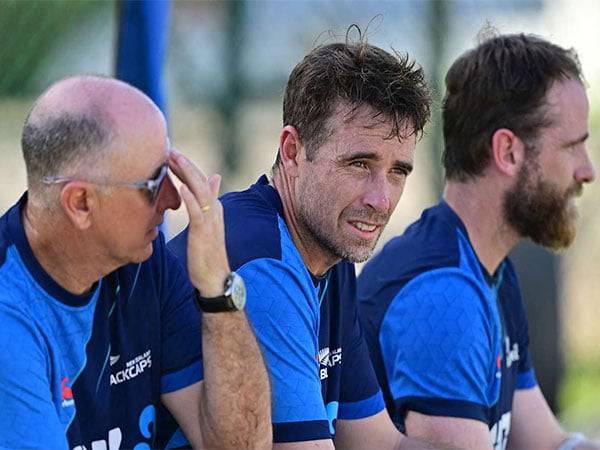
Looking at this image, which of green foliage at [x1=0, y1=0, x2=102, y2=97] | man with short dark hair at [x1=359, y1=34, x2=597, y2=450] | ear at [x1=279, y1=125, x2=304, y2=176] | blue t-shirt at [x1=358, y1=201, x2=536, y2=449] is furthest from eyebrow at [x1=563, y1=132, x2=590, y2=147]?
green foliage at [x1=0, y1=0, x2=102, y2=97]

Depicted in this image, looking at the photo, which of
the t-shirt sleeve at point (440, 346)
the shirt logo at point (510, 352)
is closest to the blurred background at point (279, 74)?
the shirt logo at point (510, 352)

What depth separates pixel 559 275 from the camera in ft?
21.3

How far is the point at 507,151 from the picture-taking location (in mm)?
3703

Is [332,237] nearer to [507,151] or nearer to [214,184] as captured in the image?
[214,184]

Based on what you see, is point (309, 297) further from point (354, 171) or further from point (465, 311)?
point (465, 311)

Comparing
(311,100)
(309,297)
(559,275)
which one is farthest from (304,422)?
(559,275)

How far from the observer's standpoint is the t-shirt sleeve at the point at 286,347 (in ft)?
9.07

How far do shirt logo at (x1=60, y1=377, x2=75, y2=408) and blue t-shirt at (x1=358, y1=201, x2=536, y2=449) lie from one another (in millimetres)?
1149

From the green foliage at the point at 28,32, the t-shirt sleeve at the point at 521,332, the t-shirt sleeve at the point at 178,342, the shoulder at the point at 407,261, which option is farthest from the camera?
the green foliage at the point at 28,32

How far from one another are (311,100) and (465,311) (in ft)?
2.70

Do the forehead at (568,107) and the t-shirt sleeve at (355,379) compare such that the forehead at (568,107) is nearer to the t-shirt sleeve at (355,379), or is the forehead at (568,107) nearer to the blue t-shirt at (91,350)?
the t-shirt sleeve at (355,379)

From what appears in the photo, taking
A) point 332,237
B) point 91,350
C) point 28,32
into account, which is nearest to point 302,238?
point 332,237

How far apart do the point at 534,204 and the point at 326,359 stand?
960 mm

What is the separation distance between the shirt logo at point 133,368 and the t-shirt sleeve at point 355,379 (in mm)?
661
